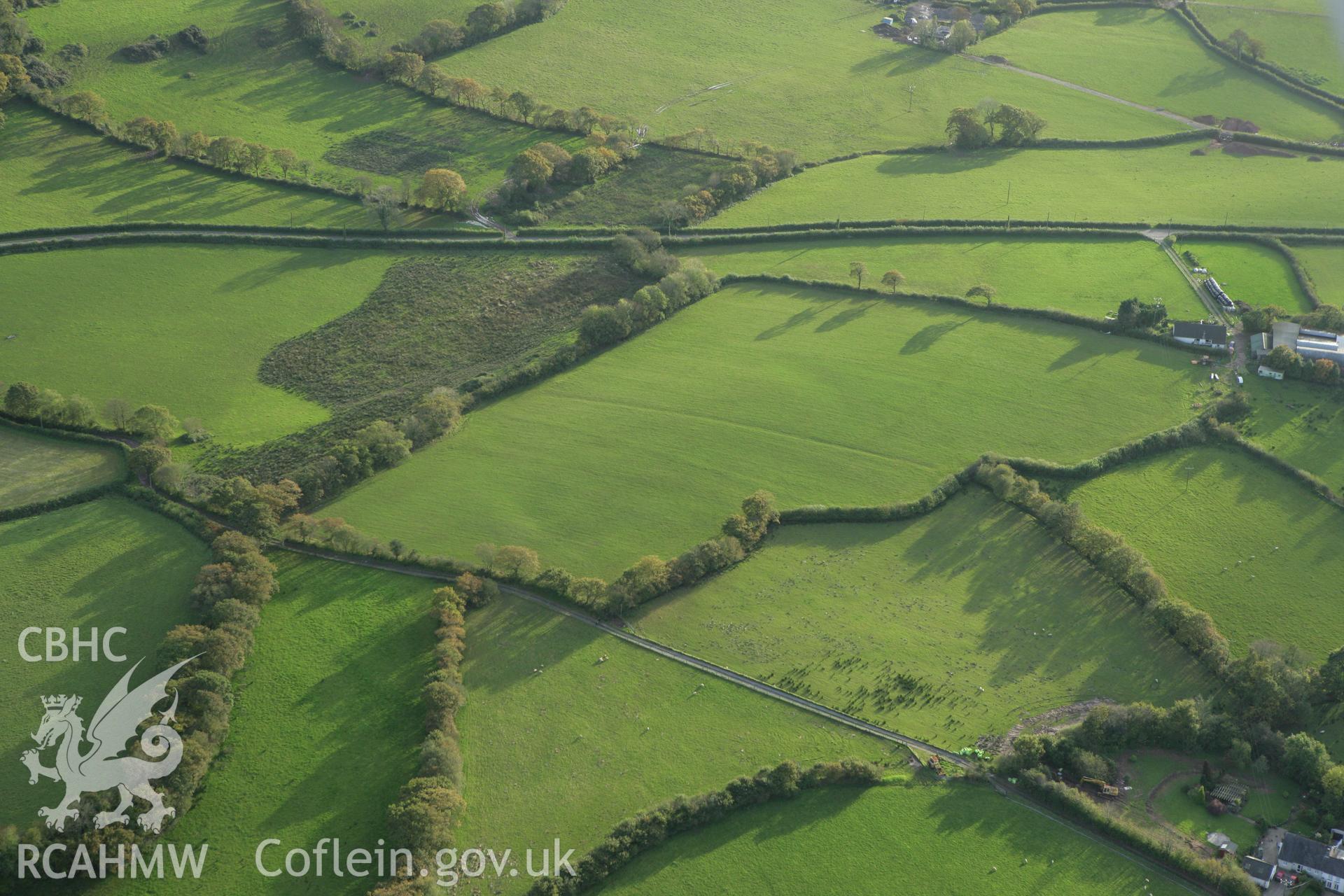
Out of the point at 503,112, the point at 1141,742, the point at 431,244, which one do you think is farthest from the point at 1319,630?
the point at 503,112

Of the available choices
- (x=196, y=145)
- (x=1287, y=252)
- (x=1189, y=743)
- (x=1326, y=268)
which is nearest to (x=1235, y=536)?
(x=1189, y=743)

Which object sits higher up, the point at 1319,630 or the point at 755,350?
the point at 755,350

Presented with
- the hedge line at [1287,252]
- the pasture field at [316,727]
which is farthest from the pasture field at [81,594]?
the hedge line at [1287,252]

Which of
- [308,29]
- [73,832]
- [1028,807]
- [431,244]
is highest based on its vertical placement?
[308,29]

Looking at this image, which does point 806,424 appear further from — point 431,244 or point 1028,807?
point 431,244

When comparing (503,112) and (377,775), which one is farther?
(503,112)

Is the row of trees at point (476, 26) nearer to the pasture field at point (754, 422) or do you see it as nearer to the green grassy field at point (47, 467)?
the pasture field at point (754, 422)

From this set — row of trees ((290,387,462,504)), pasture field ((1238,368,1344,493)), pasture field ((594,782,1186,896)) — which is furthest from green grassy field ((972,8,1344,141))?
pasture field ((594,782,1186,896))
